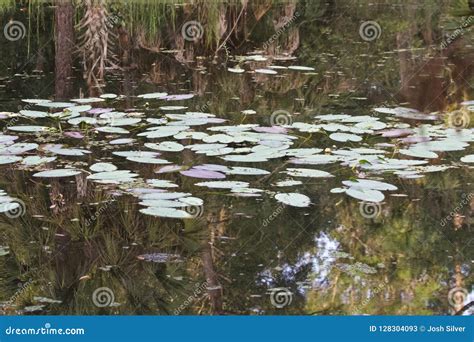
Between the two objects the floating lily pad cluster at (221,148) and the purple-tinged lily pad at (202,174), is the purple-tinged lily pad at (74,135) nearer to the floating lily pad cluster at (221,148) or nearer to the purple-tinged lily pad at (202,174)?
the floating lily pad cluster at (221,148)

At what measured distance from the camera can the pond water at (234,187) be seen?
87.2 inches

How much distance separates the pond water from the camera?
7.27 ft

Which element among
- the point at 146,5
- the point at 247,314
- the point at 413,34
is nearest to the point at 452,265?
the point at 247,314

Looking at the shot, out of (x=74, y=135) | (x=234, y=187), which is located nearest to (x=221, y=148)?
(x=234, y=187)

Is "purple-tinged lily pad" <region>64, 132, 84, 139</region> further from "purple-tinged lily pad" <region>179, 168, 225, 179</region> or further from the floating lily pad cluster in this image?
"purple-tinged lily pad" <region>179, 168, 225, 179</region>

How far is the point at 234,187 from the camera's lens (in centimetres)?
279

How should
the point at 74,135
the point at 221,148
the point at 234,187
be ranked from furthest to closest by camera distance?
1. the point at 74,135
2. the point at 221,148
3. the point at 234,187

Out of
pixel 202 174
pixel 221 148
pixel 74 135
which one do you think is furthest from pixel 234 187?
pixel 74 135

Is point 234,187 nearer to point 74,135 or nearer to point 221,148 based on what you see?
point 221,148

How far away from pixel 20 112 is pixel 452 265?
2297 millimetres

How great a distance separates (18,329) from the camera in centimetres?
200

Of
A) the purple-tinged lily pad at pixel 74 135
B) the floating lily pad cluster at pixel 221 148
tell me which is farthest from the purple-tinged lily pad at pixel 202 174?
the purple-tinged lily pad at pixel 74 135

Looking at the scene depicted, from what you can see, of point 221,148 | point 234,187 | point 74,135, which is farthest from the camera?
point 74,135

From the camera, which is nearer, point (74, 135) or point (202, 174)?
point (202, 174)
